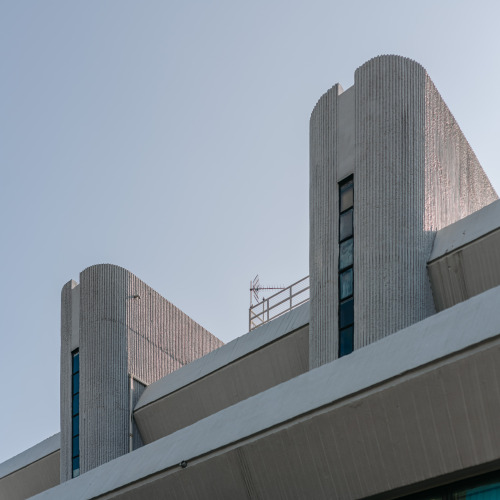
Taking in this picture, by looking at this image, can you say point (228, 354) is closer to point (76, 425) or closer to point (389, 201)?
point (76, 425)

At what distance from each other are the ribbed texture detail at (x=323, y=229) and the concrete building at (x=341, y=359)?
5cm

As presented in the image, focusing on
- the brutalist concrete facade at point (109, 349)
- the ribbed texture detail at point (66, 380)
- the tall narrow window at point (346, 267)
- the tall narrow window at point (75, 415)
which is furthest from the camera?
the ribbed texture detail at point (66, 380)

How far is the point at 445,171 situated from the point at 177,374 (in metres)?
8.93

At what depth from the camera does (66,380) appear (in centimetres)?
2809

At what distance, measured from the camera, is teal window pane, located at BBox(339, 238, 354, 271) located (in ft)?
71.1

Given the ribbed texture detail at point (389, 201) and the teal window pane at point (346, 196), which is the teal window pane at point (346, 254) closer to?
the ribbed texture detail at point (389, 201)

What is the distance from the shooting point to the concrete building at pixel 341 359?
42.2 ft

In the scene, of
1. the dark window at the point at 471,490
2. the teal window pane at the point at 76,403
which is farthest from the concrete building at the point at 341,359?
the teal window pane at the point at 76,403

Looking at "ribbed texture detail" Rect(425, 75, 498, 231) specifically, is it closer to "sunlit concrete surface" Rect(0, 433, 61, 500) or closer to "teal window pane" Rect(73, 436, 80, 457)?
"teal window pane" Rect(73, 436, 80, 457)

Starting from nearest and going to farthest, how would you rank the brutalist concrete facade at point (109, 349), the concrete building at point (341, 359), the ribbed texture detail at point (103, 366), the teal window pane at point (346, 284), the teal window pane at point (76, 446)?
the concrete building at point (341, 359), the teal window pane at point (346, 284), the ribbed texture detail at point (103, 366), the brutalist concrete facade at point (109, 349), the teal window pane at point (76, 446)

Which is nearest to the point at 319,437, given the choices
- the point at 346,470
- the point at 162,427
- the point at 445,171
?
the point at 346,470

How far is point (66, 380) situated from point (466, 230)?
493 inches

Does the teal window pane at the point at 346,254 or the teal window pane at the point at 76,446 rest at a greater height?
the teal window pane at the point at 346,254

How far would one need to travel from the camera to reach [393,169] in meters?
21.6
